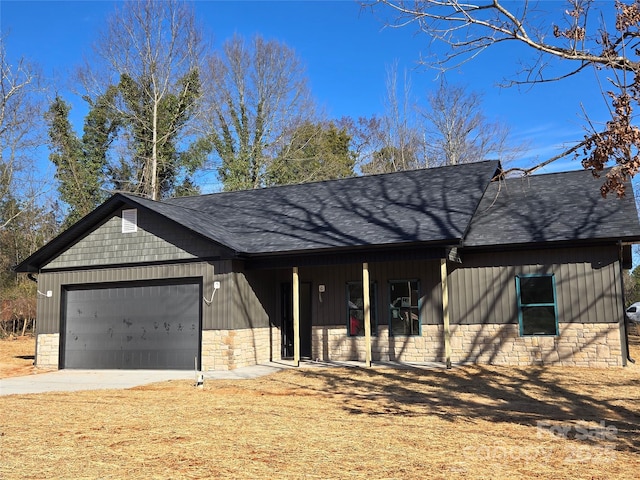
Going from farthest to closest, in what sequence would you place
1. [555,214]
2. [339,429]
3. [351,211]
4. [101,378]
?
1. [351,211]
2. [555,214]
3. [101,378]
4. [339,429]

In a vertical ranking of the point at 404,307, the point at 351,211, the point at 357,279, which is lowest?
the point at 404,307

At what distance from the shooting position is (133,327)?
49.5 ft

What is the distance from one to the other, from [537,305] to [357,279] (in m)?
4.45

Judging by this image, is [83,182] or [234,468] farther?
[83,182]

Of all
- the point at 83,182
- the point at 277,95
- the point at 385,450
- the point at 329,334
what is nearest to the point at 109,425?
the point at 385,450

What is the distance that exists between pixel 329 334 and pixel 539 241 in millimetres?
5780

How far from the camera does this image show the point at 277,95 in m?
32.7

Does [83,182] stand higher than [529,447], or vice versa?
[83,182]

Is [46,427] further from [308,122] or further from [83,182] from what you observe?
[308,122]

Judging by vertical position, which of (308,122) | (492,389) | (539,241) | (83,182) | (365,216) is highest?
(308,122)

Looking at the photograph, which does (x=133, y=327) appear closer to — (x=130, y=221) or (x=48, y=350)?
(x=48, y=350)

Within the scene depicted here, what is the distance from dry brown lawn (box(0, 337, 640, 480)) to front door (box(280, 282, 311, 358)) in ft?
12.7

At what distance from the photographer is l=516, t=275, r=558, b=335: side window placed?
13.4 meters

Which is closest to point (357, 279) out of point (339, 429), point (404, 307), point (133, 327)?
point (404, 307)
